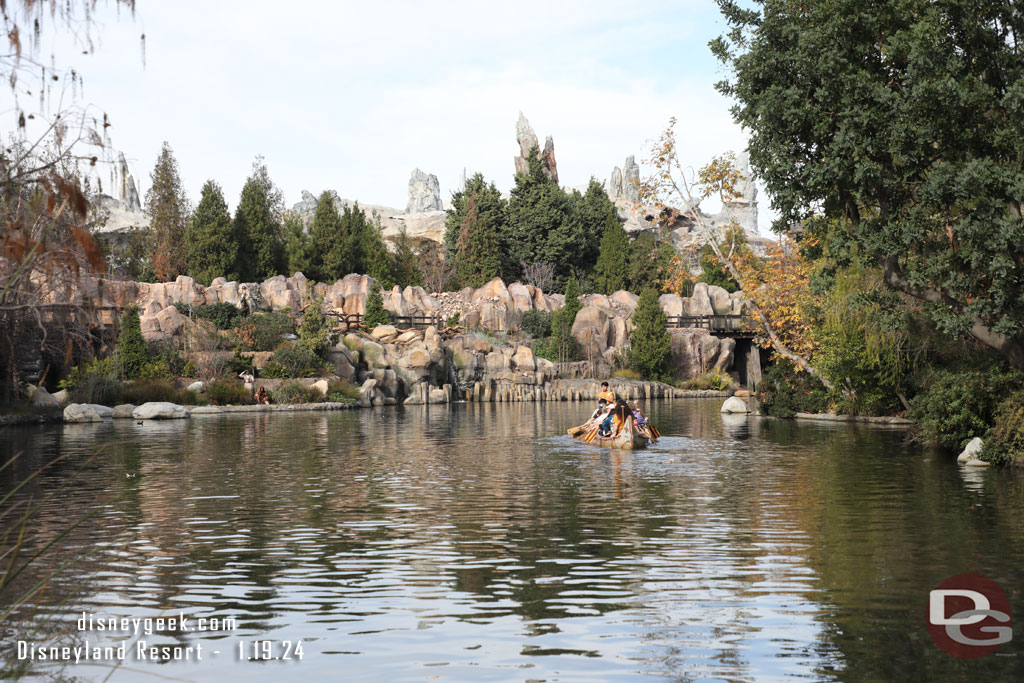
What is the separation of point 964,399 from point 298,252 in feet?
219

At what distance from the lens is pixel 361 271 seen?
86875 millimetres

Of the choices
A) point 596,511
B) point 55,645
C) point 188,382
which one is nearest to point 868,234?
point 596,511

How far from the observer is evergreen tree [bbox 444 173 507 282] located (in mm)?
87188

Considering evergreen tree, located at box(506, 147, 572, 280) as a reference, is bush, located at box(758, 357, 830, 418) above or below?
below

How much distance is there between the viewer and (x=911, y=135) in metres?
18.4

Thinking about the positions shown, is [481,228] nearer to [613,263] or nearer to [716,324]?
[613,263]

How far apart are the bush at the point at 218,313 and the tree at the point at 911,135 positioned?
43.7m

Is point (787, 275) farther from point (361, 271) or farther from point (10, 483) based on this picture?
point (361, 271)

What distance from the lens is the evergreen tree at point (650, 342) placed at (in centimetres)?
6825

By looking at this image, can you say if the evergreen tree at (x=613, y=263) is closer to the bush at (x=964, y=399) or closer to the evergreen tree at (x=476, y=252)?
the evergreen tree at (x=476, y=252)

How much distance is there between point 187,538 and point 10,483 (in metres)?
8.27

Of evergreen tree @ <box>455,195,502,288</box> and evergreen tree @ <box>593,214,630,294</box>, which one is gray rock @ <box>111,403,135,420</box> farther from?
evergreen tree @ <box>593,214,630,294</box>

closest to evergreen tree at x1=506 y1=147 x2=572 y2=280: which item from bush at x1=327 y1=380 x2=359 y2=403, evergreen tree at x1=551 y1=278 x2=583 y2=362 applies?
evergreen tree at x1=551 y1=278 x2=583 y2=362

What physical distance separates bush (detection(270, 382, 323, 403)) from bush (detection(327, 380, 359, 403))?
1371 millimetres
